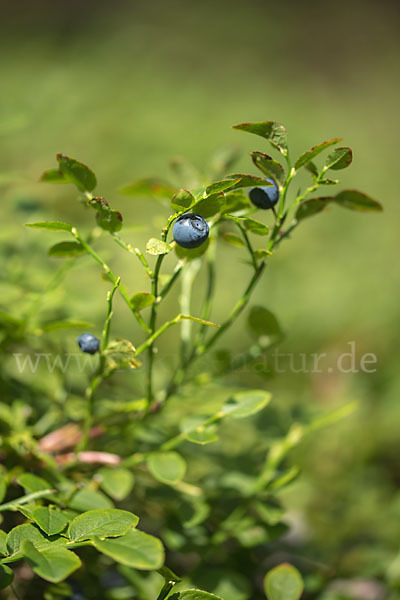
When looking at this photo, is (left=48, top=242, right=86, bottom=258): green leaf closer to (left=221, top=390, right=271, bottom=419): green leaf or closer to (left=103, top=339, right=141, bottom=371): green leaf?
(left=103, top=339, right=141, bottom=371): green leaf

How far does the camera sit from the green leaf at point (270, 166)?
1.80ft

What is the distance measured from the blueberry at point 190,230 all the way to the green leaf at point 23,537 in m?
0.29

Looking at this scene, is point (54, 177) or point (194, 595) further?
point (54, 177)

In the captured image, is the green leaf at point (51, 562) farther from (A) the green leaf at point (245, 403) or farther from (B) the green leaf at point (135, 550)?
(A) the green leaf at point (245, 403)

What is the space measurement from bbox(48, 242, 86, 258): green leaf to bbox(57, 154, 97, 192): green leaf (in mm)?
65

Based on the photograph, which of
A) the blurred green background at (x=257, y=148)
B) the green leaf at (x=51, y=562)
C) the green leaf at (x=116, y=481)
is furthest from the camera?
the blurred green background at (x=257, y=148)

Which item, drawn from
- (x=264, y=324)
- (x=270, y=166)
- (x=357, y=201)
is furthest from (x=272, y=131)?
(x=264, y=324)

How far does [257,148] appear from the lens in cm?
288

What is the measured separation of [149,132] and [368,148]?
1.67 meters

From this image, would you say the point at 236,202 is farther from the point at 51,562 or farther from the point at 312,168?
the point at 51,562

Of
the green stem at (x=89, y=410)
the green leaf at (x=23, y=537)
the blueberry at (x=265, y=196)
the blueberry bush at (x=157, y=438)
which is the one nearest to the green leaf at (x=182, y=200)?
the blueberry bush at (x=157, y=438)

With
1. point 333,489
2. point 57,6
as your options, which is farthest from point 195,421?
point 57,6

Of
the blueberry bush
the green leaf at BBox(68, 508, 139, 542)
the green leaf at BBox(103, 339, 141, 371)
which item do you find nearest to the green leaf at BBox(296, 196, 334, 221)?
the blueberry bush

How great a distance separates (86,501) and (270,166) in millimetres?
395
